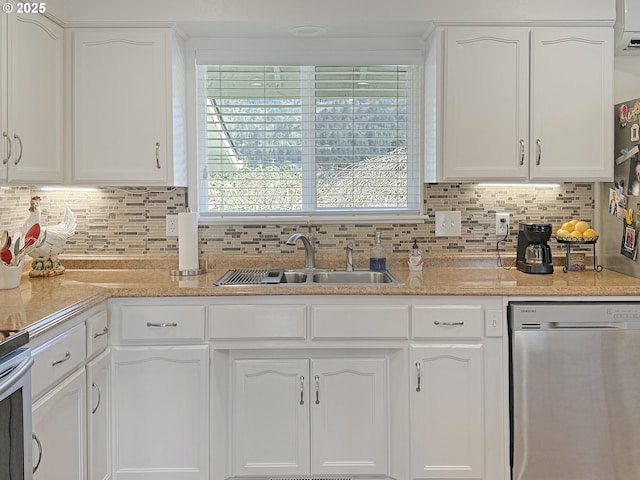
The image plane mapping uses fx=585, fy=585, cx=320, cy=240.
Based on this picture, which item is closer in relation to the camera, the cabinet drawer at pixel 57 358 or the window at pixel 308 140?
the cabinet drawer at pixel 57 358

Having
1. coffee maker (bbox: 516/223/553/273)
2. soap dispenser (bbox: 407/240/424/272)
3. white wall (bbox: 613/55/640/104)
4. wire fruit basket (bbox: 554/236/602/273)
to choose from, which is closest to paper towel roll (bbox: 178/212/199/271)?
soap dispenser (bbox: 407/240/424/272)

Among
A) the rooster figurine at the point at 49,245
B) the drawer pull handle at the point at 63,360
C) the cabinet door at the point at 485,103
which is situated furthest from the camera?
the cabinet door at the point at 485,103

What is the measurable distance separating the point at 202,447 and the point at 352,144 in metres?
1.66

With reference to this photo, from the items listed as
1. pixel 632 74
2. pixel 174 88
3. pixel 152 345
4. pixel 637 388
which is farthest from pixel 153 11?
pixel 637 388

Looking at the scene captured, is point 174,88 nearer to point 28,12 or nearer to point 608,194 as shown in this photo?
point 28,12

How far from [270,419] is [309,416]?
164 mm

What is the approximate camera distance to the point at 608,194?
2859 mm

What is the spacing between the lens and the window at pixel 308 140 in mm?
3064

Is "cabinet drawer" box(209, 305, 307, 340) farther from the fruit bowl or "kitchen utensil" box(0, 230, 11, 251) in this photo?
the fruit bowl

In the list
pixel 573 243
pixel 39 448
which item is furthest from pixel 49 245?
pixel 573 243

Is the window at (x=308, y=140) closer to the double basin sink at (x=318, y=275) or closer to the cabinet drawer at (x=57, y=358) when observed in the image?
the double basin sink at (x=318, y=275)

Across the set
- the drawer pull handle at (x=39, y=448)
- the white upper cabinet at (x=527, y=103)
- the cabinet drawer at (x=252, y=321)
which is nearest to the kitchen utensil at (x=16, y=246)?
the cabinet drawer at (x=252, y=321)

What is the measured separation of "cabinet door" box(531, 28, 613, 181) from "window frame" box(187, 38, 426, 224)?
23.2 inches

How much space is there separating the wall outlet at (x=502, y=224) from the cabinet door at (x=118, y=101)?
1702 mm
